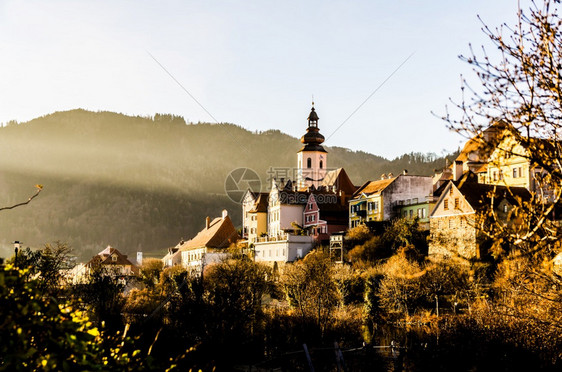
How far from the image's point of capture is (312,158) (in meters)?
124

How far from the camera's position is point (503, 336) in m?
32.2

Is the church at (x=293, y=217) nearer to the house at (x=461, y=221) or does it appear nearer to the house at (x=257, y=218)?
the house at (x=257, y=218)

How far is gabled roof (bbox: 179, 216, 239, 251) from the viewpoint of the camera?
109250 millimetres

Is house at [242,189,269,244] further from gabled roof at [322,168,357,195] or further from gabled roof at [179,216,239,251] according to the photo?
gabled roof at [322,168,357,195]

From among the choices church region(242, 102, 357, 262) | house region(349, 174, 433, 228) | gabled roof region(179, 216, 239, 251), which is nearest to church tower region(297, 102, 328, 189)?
church region(242, 102, 357, 262)

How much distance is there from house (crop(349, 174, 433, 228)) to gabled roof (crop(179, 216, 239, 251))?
35.3 m

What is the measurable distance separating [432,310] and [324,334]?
42.1 feet

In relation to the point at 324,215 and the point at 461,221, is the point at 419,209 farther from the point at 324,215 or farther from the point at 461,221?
the point at 324,215

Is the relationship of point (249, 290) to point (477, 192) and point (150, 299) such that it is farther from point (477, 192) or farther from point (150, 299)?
point (477, 192)

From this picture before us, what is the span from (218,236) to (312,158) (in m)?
25.4

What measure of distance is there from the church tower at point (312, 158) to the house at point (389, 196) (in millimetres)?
41024

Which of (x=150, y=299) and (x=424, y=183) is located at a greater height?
(x=424, y=183)

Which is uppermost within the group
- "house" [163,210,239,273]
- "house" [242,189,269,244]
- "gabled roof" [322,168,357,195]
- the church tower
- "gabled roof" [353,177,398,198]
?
the church tower

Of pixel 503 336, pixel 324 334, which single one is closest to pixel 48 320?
pixel 503 336
